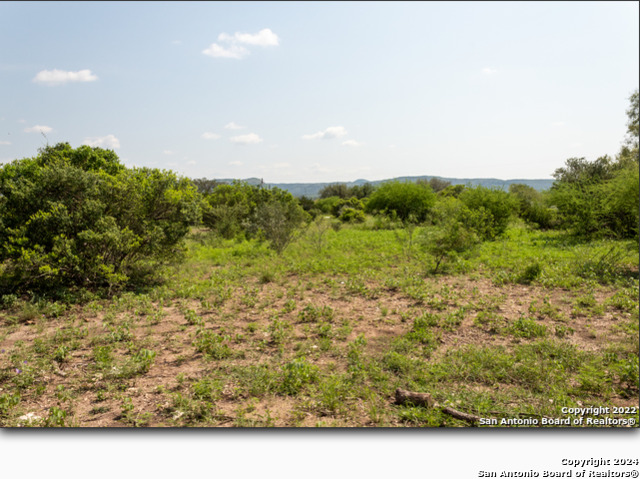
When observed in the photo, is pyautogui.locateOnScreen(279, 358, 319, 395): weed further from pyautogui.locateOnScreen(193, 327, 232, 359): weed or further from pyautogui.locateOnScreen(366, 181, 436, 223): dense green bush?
pyautogui.locateOnScreen(366, 181, 436, 223): dense green bush

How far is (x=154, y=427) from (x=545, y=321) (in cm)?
522

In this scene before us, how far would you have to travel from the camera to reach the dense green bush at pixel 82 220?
6.36 m

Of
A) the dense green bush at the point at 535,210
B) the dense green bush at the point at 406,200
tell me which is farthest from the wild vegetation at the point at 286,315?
the dense green bush at the point at 406,200

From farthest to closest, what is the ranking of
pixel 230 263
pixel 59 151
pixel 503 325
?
pixel 230 263, pixel 59 151, pixel 503 325

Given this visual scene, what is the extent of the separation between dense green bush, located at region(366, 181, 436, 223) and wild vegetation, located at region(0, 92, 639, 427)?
413 inches

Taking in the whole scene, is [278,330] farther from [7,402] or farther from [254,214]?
[254,214]

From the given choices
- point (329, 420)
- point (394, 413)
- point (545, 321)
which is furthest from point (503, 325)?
point (329, 420)

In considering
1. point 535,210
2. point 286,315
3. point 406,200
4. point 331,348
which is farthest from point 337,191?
point 331,348

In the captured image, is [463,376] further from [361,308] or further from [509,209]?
[509,209]

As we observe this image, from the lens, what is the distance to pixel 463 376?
12.2 ft

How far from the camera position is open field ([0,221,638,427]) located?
3.21m

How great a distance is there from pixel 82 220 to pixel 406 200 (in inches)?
739

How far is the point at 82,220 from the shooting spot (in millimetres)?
6785

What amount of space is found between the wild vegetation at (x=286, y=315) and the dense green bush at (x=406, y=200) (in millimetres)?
10487
